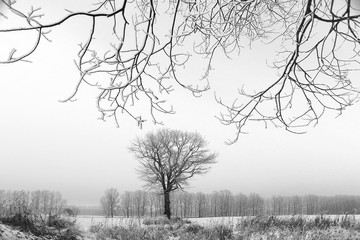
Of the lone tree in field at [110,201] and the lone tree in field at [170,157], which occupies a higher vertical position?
the lone tree in field at [170,157]

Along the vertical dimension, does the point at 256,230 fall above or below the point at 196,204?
above

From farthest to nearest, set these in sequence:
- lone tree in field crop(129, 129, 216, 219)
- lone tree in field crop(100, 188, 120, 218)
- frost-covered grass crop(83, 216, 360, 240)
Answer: lone tree in field crop(100, 188, 120, 218), lone tree in field crop(129, 129, 216, 219), frost-covered grass crop(83, 216, 360, 240)

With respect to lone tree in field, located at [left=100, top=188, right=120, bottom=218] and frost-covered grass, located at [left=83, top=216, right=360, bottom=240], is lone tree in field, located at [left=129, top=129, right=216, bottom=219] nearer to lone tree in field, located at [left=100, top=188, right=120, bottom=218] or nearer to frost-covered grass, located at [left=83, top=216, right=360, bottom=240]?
frost-covered grass, located at [left=83, top=216, right=360, bottom=240]

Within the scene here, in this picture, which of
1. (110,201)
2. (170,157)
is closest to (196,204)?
(110,201)

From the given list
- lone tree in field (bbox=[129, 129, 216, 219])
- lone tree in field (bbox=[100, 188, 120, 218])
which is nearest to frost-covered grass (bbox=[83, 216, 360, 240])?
lone tree in field (bbox=[129, 129, 216, 219])

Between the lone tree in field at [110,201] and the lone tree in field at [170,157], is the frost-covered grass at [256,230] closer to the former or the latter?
the lone tree in field at [170,157]

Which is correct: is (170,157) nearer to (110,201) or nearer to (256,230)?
(256,230)

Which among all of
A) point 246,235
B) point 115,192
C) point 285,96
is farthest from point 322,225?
point 115,192

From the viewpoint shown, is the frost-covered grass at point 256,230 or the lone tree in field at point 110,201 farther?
the lone tree in field at point 110,201

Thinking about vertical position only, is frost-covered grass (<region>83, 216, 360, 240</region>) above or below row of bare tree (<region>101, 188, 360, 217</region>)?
above

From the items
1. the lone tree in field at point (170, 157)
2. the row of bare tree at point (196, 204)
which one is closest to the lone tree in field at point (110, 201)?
the row of bare tree at point (196, 204)

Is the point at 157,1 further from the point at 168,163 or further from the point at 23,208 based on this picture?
the point at 168,163

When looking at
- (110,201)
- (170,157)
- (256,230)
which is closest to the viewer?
(256,230)

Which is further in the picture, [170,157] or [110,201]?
[110,201]
